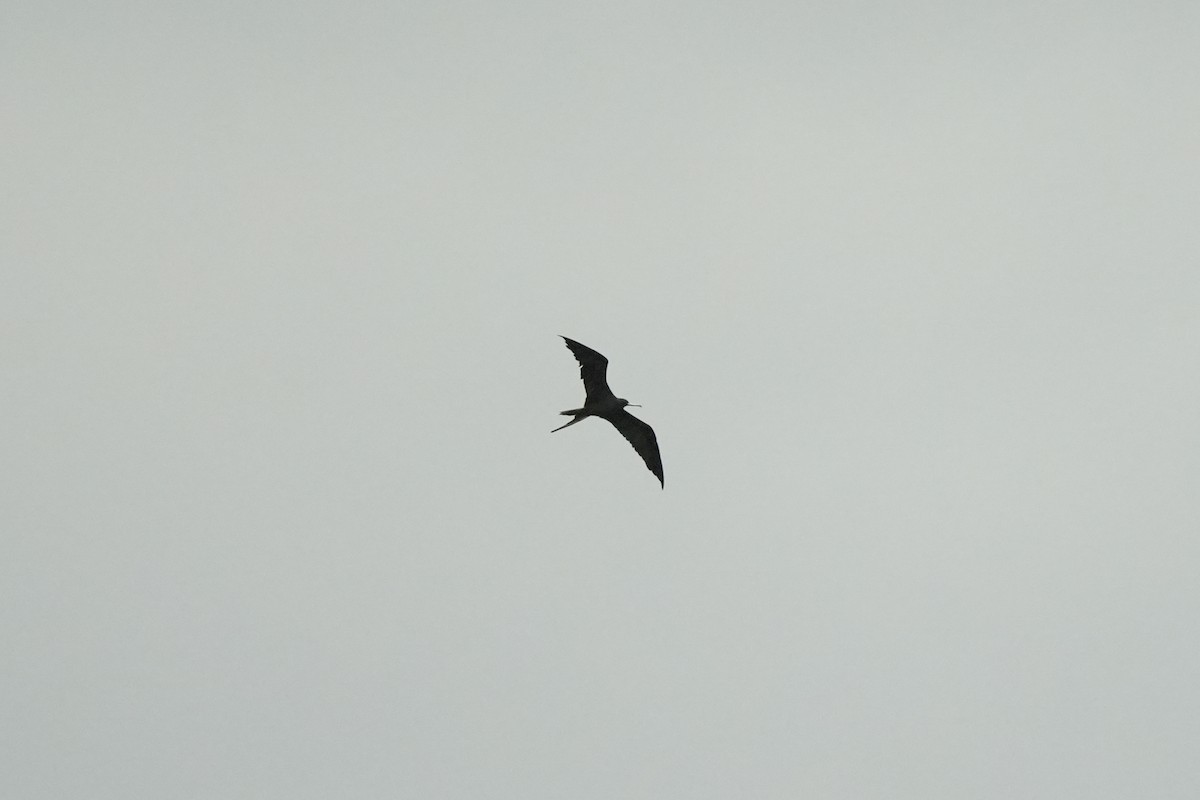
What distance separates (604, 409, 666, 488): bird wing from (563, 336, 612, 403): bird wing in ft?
3.75

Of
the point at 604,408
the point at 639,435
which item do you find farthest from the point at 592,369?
the point at 639,435

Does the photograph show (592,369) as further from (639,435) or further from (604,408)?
(639,435)

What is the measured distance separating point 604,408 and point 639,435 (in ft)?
6.91

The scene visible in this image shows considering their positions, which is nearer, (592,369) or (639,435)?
(592,369)

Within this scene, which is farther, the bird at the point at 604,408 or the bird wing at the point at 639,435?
the bird wing at the point at 639,435

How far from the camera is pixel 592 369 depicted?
42.9 m

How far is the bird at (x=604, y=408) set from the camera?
140ft

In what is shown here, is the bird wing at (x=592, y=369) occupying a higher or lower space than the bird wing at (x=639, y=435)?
higher

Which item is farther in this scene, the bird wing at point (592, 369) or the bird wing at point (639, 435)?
the bird wing at point (639, 435)

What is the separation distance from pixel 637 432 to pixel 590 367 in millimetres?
3741

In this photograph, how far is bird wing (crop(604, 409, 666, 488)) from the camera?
147 ft

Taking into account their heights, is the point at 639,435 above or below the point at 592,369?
below

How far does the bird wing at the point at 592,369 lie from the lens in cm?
4250

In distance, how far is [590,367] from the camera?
141 feet
